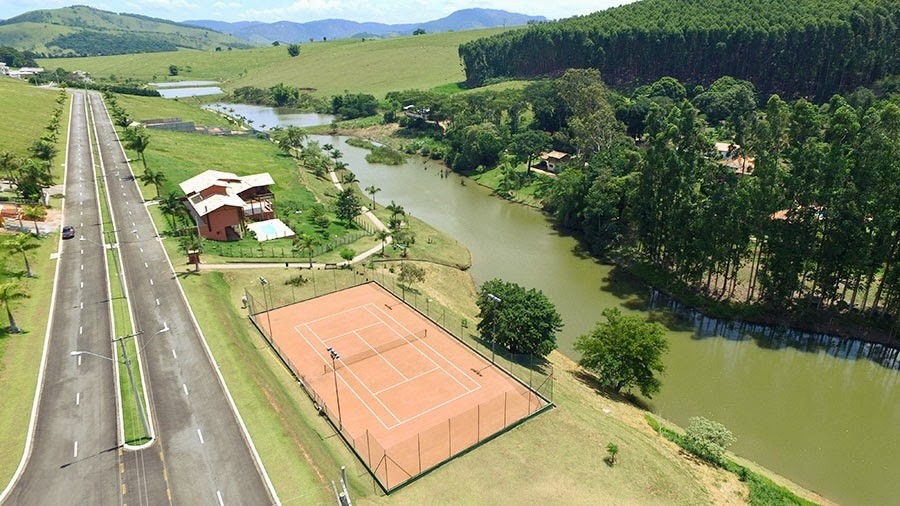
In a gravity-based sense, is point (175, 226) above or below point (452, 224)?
above

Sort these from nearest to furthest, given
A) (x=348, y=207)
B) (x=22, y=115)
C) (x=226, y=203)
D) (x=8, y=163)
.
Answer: (x=226, y=203) < (x=8, y=163) < (x=348, y=207) < (x=22, y=115)

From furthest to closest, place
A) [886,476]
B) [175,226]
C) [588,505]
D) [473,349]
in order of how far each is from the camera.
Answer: [175,226] < [473,349] < [886,476] < [588,505]

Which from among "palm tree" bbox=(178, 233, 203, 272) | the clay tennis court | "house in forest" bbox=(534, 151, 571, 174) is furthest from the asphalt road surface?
"house in forest" bbox=(534, 151, 571, 174)

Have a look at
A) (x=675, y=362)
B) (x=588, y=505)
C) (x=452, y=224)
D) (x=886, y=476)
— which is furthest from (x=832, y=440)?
(x=452, y=224)

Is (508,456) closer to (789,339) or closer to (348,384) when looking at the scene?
(348,384)

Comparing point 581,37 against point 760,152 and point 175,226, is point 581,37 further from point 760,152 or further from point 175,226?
point 175,226

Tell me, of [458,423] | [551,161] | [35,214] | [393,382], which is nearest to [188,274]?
[35,214]

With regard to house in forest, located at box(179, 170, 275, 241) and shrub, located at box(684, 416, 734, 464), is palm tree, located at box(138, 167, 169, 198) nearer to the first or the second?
house in forest, located at box(179, 170, 275, 241)
